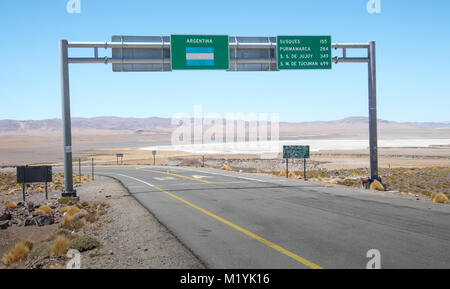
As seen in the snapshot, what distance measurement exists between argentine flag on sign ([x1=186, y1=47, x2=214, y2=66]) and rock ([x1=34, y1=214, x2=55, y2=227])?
397 inches

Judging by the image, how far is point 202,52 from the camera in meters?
20.4

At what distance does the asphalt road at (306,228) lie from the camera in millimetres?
7250

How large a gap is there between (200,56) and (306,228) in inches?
507

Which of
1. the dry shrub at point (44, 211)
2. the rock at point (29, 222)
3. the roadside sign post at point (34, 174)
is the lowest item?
the rock at point (29, 222)

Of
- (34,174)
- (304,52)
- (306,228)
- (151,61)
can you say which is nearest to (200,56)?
(151,61)

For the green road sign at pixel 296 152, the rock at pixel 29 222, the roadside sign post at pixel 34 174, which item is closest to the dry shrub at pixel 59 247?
the rock at pixel 29 222

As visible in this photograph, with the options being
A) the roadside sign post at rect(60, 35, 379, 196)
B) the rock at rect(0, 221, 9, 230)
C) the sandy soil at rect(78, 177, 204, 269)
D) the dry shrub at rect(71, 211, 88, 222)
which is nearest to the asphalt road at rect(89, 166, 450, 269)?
the sandy soil at rect(78, 177, 204, 269)

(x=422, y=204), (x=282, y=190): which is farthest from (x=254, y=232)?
(x=282, y=190)

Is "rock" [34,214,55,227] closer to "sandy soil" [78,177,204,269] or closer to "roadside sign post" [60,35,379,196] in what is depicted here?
"sandy soil" [78,177,204,269]

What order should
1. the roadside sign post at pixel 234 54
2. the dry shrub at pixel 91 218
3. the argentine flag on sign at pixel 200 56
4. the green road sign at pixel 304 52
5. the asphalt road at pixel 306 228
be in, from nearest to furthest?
the asphalt road at pixel 306 228
the dry shrub at pixel 91 218
the roadside sign post at pixel 234 54
the argentine flag on sign at pixel 200 56
the green road sign at pixel 304 52

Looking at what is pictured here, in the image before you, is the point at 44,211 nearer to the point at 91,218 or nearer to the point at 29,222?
the point at 29,222

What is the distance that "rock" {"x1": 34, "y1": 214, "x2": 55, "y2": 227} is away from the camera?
14.6 meters

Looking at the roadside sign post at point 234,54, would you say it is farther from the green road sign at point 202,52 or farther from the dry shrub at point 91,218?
the dry shrub at point 91,218
